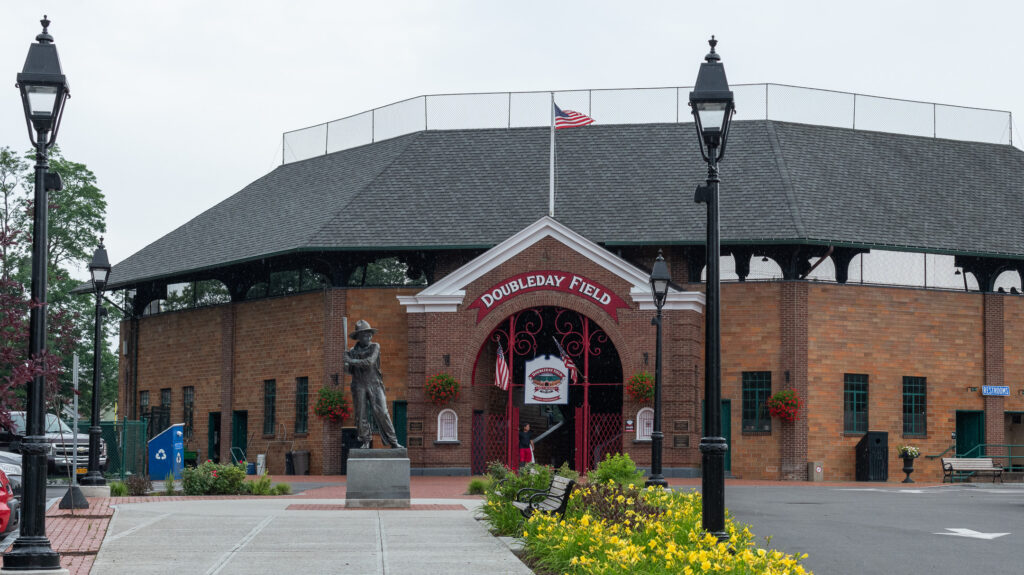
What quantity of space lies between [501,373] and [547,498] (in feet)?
63.0

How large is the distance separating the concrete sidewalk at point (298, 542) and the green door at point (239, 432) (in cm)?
1953

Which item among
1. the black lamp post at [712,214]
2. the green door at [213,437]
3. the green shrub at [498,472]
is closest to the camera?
the black lamp post at [712,214]

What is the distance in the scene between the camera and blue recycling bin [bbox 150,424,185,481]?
3241 cm

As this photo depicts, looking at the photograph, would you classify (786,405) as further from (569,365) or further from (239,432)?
(239,432)

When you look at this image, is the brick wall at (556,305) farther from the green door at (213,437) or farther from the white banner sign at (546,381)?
the green door at (213,437)

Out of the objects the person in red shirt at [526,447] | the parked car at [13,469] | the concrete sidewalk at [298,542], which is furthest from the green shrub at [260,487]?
the person in red shirt at [526,447]

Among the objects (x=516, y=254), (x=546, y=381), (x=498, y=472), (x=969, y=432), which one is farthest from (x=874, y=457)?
(x=498, y=472)

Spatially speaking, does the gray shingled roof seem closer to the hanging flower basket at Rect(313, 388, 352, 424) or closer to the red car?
the hanging flower basket at Rect(313, 388, 352, 424)

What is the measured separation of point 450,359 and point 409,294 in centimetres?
331

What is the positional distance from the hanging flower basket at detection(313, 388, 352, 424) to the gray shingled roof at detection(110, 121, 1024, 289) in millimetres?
4256

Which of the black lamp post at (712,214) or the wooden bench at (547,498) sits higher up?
the black lamp post at (712,214)

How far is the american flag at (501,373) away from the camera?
35.8m

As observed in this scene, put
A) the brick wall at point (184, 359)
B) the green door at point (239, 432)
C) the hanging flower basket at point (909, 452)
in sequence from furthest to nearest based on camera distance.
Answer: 1. the brick wall at point (184, 359)
2. the green door at point (239, 432)
3. the hanging flower basket at point (909, 452)

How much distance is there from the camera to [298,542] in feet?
51.4
